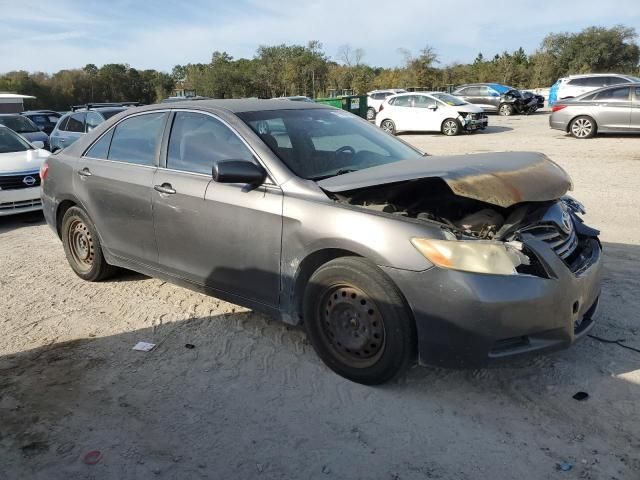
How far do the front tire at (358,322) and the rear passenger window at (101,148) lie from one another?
2.67 meters

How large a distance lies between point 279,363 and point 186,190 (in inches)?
57.0

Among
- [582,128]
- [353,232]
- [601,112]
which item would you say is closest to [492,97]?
[582,128]

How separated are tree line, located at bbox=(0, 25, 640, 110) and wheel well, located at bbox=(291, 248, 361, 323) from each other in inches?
1919

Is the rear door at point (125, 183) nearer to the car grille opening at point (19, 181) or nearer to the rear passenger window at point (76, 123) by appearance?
the car grille opening at point (19, 181)

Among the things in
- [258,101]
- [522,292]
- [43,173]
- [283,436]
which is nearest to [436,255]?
[522,292]

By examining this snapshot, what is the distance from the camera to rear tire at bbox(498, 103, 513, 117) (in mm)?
27703

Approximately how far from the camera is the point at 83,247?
5.33m

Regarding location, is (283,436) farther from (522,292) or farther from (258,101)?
(258,101)

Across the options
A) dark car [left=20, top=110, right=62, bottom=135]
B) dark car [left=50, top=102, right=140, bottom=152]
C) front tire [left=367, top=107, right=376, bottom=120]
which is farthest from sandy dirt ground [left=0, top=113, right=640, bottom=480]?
front tire [left=367, top=107, right=376, bottom=120]

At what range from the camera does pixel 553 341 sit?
9.86ft

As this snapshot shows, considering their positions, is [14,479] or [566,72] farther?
[566,72]

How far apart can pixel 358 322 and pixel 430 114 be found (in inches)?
726

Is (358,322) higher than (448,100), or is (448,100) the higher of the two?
(448,100)

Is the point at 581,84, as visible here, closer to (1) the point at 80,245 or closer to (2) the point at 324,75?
(1) the point at 80,245
